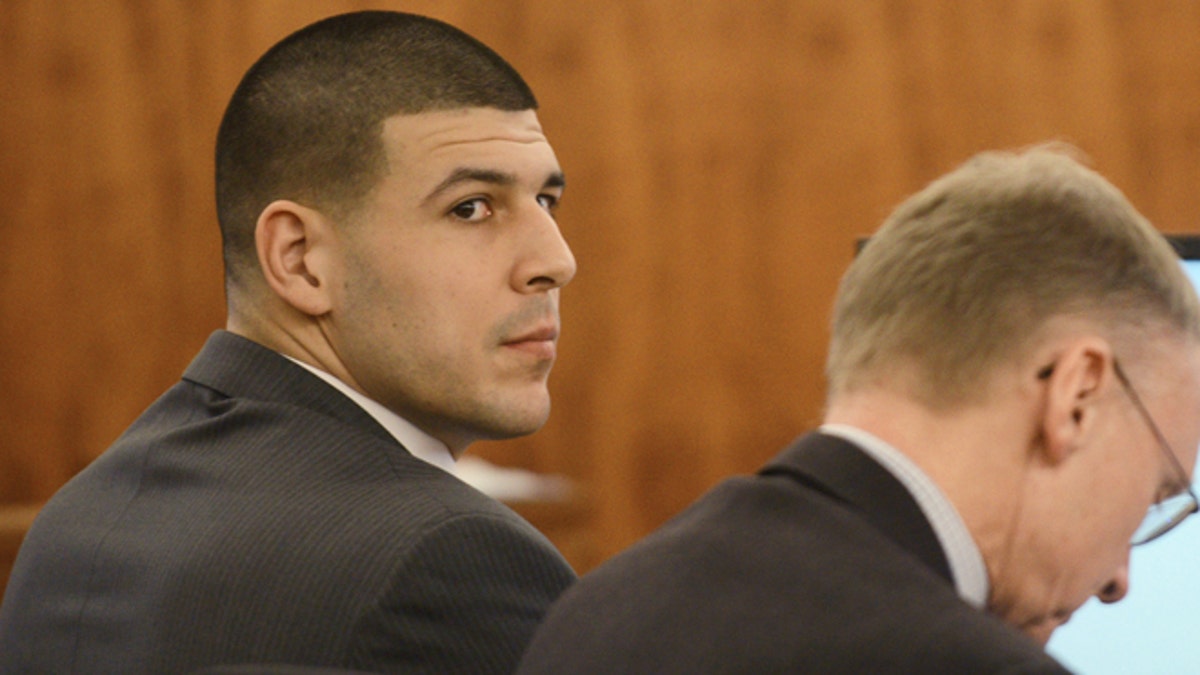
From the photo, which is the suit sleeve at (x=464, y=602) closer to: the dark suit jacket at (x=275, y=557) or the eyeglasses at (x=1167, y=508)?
the dark suit jacket at (x=275, y=557)

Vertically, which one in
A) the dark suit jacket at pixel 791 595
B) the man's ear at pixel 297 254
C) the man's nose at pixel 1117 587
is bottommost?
the man's nose at pixel 1117 587

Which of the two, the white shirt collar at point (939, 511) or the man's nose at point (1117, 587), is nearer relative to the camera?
the white shirt collar at point (939, 511)

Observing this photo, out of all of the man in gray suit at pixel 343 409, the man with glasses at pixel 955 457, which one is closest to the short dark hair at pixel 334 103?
the man in gray suit at pixel 343 409

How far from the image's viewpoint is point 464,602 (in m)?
1.01

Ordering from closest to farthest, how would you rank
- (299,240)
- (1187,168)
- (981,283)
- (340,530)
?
(981,283), (340,530), (299,240), (1187,168)

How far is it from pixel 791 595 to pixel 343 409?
21.7 inches

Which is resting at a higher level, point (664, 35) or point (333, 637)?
point (664, 35)

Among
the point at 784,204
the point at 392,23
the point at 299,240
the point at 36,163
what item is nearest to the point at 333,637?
the point at 299,240

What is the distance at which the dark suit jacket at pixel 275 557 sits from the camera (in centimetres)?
99

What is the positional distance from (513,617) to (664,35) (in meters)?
1.57

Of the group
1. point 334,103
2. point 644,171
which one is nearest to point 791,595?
point 334,103

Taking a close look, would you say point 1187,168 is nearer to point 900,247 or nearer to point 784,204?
point 784,204

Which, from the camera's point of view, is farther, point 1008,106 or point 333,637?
point 1008,106

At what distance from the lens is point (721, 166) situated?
7.97 feet
